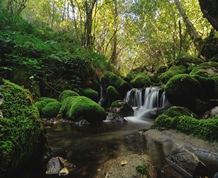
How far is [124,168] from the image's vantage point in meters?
2.44

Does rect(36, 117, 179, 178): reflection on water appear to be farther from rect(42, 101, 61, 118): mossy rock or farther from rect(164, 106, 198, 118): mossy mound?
rect(42, 101, 61, 118): mossy rock

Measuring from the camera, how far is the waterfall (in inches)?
356

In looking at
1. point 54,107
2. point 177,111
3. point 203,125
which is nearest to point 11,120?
point 203,125

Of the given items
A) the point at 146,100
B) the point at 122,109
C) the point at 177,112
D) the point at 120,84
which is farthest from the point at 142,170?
the point at 120,84

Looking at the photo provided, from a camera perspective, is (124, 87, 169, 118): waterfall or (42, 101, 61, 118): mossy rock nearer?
(42, 101, 61, 118): mossy rock

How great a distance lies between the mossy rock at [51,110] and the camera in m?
7.38

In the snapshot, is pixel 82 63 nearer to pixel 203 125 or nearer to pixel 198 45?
pixel 203 125

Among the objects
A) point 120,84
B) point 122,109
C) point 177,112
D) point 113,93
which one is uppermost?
point 120,84

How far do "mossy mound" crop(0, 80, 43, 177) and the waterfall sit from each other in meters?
7.16

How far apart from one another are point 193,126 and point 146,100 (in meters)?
6.15

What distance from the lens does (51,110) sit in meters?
7.55

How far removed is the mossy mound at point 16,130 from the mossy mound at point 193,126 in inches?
135

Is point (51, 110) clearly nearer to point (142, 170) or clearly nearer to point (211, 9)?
point (142, 170)

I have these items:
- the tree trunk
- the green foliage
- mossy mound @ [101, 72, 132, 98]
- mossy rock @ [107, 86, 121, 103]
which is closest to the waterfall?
mossy mound @ [101, 72, 132, 98]
